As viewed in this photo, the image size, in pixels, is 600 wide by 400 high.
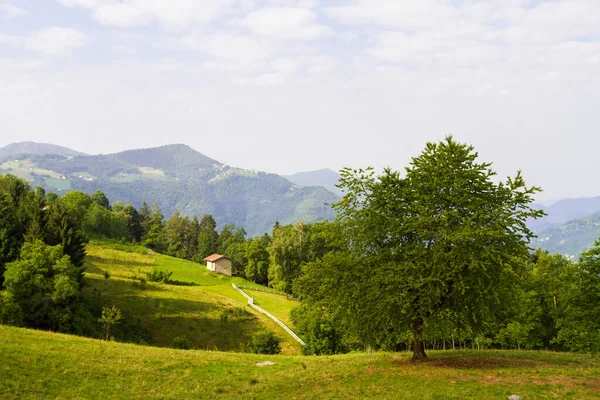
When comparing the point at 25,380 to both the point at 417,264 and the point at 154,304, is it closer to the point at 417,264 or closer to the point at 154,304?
the point at 417,264

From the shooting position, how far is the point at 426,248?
28938 millimetres

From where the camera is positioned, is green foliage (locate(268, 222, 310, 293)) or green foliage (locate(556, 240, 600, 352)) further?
green foliage (locate(268, 222, 310, 293))

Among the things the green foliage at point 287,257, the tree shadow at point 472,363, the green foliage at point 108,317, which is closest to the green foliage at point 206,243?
the green foliage at point 287,257

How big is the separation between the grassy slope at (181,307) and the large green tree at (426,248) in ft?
92.2

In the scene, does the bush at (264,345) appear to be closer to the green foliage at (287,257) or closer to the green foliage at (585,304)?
the green foliage at (585,304)

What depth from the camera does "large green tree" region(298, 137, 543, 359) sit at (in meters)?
26.8

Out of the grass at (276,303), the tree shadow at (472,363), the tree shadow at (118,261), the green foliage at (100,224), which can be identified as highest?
the green foliage at (100,224)

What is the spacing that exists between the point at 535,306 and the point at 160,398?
172ft

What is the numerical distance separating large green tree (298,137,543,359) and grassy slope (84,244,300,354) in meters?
28.1

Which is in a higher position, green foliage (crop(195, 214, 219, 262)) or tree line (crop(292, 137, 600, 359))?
tree line (crop(292, 137, 600, 359))

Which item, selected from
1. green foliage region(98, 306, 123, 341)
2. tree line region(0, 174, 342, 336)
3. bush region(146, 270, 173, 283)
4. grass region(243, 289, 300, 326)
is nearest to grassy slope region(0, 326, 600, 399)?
green foliage region(98, 306, 123, 341)

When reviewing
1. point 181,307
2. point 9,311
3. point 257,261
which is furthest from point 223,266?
point 9,311

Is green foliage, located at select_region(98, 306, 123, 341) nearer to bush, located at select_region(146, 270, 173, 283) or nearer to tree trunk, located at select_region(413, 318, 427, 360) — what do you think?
tree trunk, located at select_region(413, 318, 427, 360)

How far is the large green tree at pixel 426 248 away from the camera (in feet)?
87.9
